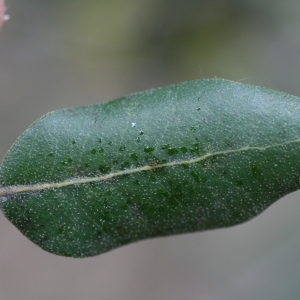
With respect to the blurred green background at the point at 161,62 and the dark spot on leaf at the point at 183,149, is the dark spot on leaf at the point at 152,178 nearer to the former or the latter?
the dark spot on leaf at the point at 183,149

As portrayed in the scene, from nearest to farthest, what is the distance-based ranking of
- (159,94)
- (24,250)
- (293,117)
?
(293,117), (159,94), (24,250)

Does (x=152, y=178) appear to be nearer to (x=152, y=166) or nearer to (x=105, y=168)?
(x=152, y=166)

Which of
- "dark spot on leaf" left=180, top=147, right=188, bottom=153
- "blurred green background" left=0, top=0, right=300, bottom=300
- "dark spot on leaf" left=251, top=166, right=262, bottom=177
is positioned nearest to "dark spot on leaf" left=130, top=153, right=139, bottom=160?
"dark spot on leaf" left=180, top=147, right=188, bottom=153

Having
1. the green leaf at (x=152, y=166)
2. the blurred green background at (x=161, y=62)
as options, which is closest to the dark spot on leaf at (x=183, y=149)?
the green leaf at (x=152, y=166)

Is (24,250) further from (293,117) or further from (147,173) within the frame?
(293,117)

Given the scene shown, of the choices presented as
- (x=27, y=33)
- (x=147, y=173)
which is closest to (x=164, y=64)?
(x=27, y=33)

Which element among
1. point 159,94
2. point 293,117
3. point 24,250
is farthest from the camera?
point 24,250
